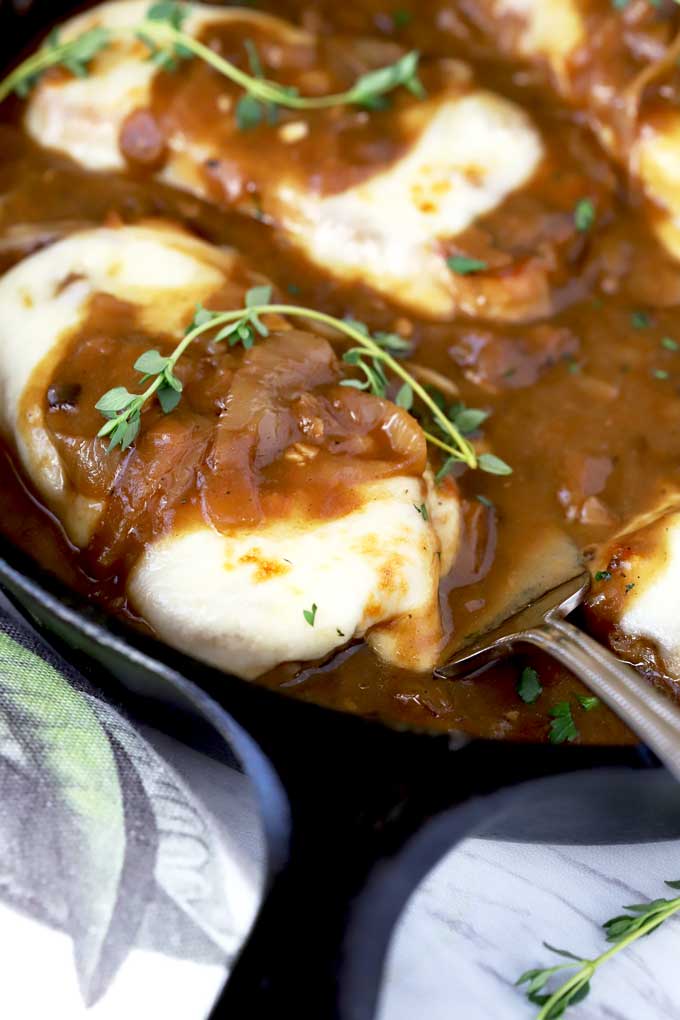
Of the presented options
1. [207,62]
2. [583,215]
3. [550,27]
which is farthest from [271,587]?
[550,27]

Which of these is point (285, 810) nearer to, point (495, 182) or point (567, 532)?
point (567, 532)

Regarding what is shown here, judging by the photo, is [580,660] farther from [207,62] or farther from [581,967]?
[207,62]

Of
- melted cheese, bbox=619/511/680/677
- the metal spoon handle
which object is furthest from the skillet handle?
melted cheese, bbox=619/511/680/677

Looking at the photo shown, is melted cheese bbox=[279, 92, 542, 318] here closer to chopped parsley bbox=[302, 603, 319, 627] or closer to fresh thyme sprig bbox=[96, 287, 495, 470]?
fresh thyme sprig bbox=[96, 287, 495, 470]

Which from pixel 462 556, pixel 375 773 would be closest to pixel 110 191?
pixel 462 556

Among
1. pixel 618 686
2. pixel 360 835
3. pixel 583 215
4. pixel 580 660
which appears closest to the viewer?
pixel 360 835

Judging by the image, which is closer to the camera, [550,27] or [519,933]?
[519,933]
